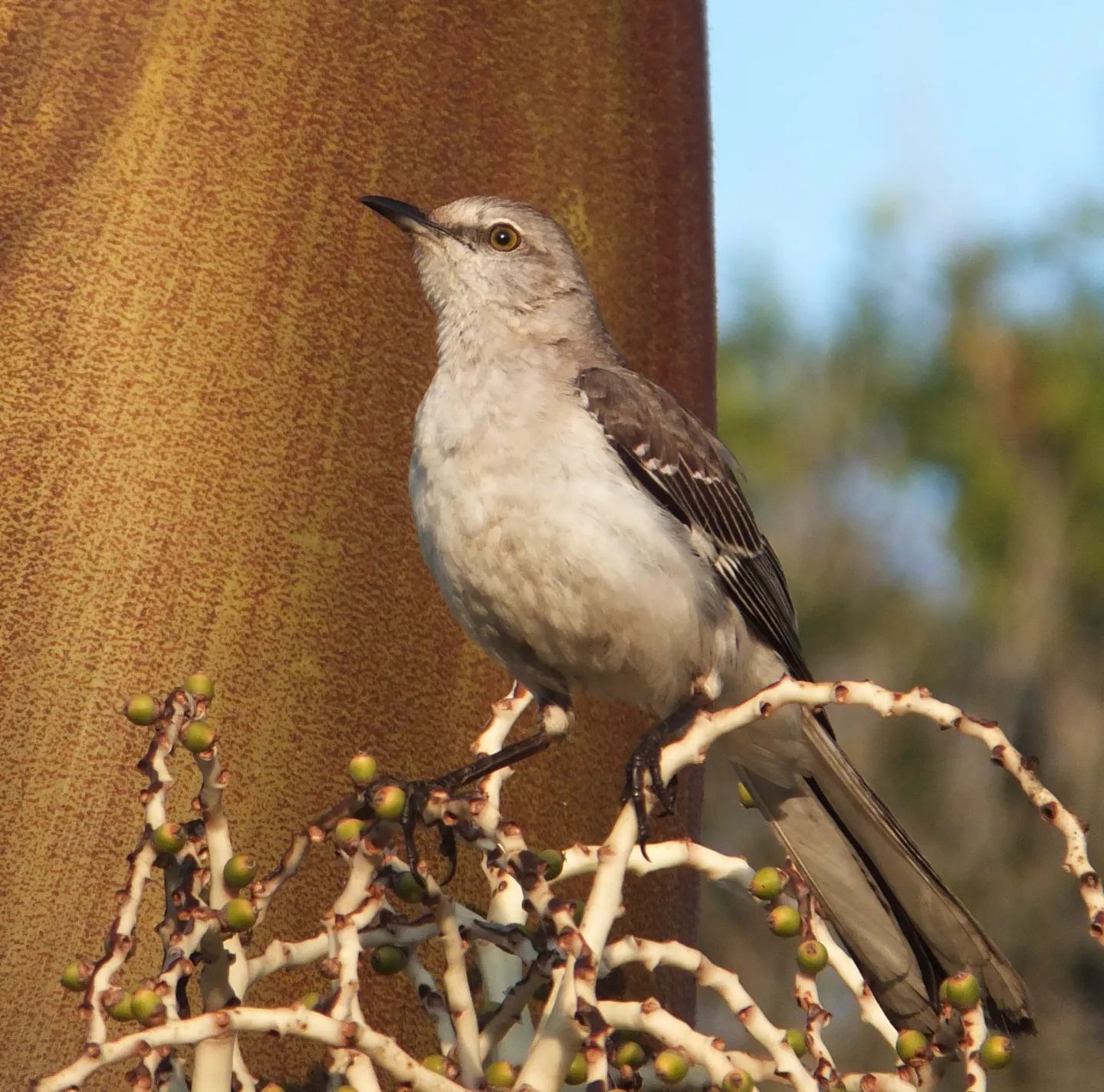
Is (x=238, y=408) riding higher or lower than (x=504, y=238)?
lower

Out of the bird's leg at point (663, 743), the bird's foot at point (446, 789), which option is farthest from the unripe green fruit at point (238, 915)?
the bird's leg at point (663, 743)

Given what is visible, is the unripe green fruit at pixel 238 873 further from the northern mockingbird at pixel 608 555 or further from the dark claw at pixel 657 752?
the northern mockingbird at pixel 608 555

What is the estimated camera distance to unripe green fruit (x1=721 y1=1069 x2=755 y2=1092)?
1970 mm

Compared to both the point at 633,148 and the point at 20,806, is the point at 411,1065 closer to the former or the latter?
the point at 20,806

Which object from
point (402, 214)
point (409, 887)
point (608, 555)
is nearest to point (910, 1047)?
point (409, 887)

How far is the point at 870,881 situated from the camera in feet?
12.4

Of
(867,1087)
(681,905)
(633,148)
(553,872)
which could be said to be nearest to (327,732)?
(553,872)

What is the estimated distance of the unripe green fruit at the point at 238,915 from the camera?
2021 millimetres

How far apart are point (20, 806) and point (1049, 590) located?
12906 mm

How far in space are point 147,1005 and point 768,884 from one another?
904mm

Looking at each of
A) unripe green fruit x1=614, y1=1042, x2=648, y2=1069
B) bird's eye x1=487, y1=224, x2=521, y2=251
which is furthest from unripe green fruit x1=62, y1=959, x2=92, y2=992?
bird's eye x1=487, y1=224, x2=521, y2=251

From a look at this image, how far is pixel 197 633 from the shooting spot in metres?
2.99

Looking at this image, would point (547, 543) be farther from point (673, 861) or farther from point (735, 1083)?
point (735, 1083)

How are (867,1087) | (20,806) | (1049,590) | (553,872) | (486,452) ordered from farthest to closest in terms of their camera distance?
(1049,590)
(486,452)
(20,806)
(553,872)
(867,1087)
